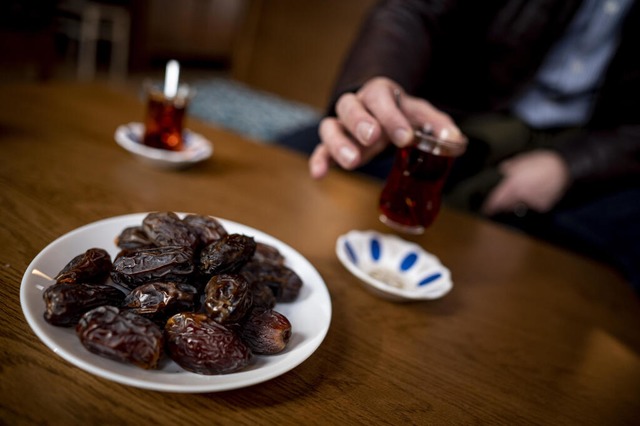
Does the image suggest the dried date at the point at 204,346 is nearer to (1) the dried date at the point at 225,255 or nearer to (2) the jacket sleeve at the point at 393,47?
(1) the dried date at the point at 225,255

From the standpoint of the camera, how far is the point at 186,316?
0.55m

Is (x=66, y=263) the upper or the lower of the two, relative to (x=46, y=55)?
upper

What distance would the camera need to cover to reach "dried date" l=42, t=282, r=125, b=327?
51 centimetres

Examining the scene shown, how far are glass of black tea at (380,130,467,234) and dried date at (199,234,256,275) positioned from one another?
41 centimetres

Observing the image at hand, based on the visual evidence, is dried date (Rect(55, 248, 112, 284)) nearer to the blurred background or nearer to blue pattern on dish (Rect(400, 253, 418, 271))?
blue pattern on dish (Rect(400, 253, 418, 271))

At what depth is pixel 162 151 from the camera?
1.14 metres

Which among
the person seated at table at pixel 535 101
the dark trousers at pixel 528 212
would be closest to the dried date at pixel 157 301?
the person seated at table at pixel 535 101

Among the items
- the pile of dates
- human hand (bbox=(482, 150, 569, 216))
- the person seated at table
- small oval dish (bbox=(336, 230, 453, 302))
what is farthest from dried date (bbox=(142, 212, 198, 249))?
human hand (bbox=(482, 150, 569, 216))

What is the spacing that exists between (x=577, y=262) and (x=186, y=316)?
1.08 metres

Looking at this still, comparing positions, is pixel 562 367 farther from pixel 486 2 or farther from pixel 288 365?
pixel 486 2

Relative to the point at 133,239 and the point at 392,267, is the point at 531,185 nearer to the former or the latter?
the point at 392,267

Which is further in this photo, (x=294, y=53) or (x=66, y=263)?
(x=294, y=53)

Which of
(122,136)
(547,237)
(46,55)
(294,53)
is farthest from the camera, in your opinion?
(294,53)

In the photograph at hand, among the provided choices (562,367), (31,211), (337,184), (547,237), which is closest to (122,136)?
(31,211)
